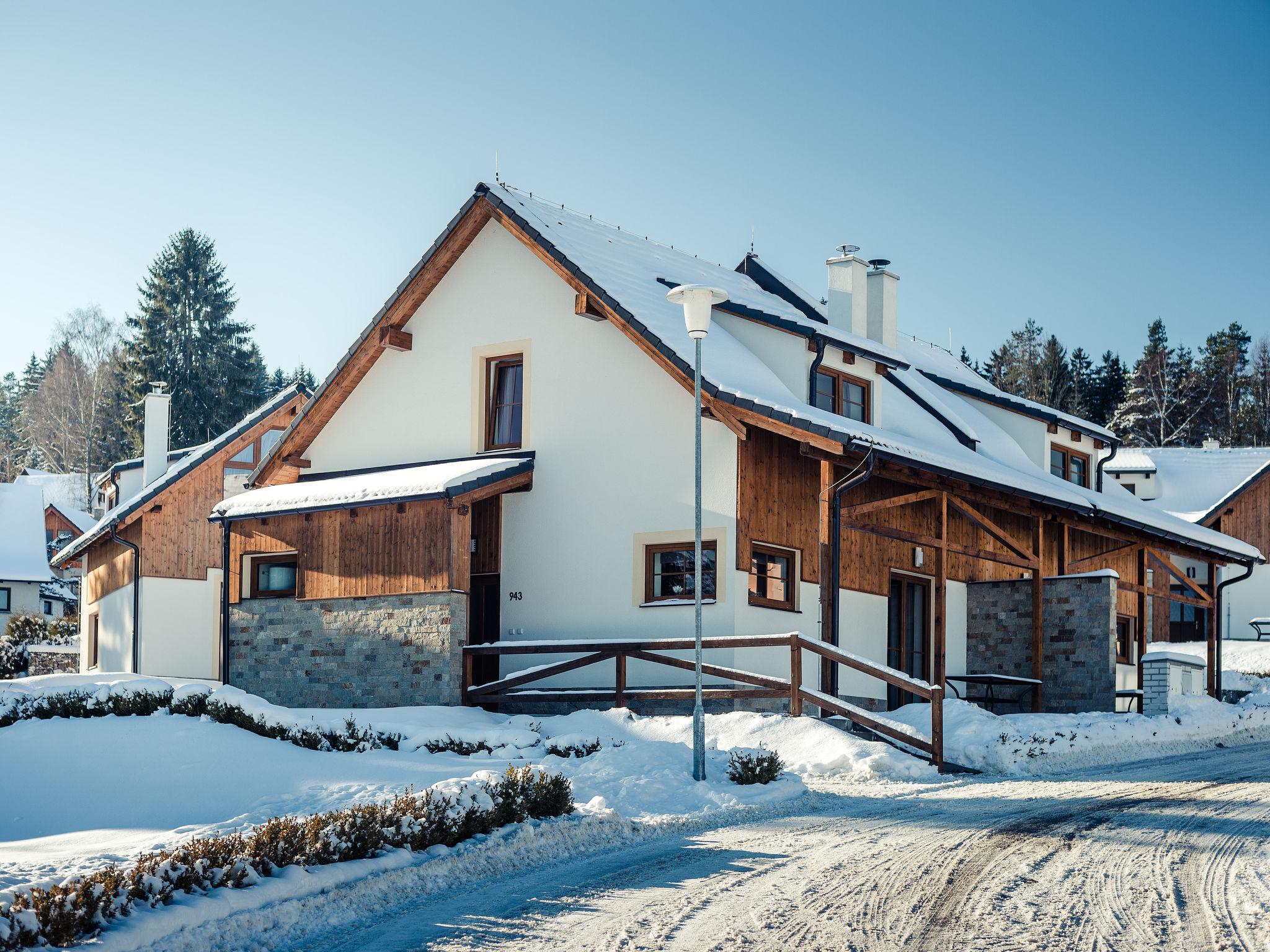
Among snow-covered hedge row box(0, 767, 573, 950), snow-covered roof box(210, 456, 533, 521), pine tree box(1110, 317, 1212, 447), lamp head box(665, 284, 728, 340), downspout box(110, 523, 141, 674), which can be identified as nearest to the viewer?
snow-covered hedge row box(0, 767, 573, 950)

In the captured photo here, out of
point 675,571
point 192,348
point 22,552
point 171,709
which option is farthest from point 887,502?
point 192,348

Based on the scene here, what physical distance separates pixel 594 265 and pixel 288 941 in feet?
44.0

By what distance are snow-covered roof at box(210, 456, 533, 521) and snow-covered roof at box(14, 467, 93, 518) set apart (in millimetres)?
44999

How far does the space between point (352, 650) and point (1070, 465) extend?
15.9m

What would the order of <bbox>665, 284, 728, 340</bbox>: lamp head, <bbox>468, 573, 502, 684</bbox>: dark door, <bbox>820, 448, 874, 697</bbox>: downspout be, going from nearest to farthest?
1. <bbox>665, 284, 728, 340</bbox>: lamp head
2. <bbox>820, 448, 874, 697</bbox>: downspout
3. <bbox>468, 573, 502, 684</bbox>: dark door

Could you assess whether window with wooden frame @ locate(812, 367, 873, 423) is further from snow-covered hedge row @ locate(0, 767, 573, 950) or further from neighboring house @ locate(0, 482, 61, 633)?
neighboring house @ locate(0, 482, 61, 633)

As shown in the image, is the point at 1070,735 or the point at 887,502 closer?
the point at 1070,735

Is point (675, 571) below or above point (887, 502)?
below

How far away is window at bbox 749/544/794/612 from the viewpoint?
1739cm

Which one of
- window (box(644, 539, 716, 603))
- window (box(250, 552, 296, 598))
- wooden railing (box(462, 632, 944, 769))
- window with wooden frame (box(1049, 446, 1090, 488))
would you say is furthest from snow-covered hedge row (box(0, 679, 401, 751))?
window with wooden frame (box(1049, 446, 1090, 488))

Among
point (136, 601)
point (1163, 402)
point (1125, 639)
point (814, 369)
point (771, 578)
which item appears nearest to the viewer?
point (771, 578)

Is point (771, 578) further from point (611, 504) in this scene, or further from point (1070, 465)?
point (1070, 465)

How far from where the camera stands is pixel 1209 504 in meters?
41.3

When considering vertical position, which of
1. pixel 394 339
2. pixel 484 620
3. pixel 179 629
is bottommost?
pixel 179 629
